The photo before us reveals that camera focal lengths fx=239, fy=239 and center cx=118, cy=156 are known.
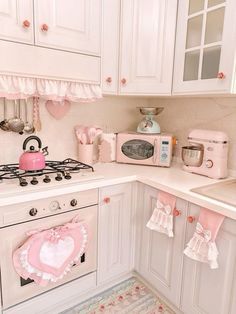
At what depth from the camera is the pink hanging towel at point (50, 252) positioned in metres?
1.18

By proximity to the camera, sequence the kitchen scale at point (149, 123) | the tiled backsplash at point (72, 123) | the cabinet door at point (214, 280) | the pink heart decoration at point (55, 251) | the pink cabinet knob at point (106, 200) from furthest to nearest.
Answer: the kitchen scale at point (149, 123) < the tiled backsplash at point (72, 123) < the pink cabinet knob at point (106, 200) < the pink heart decoration at point (55, 251) < the cabinet door at point (214, 280)

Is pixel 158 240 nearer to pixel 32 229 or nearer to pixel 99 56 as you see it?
pixel 32 229

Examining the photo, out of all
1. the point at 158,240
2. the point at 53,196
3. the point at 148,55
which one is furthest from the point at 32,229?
the point at 148,55

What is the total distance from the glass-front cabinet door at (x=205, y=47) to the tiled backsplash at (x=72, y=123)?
1.94 feet

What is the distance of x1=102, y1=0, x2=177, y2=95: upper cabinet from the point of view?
151 centimetres

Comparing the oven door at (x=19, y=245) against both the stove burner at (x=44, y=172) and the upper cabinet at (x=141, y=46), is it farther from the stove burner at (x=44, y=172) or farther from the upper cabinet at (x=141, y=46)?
the upper cabinet at (x=141, y=46)

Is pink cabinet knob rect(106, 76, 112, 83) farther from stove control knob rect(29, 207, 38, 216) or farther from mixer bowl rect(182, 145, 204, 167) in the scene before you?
stove control knob rect(29, 207, 38, 216)

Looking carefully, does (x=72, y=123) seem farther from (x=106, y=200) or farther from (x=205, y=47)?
(x=205, y=47)

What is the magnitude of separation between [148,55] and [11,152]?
3.60 feet

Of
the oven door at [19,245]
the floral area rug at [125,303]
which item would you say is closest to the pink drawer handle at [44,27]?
the oven door at [19,245]

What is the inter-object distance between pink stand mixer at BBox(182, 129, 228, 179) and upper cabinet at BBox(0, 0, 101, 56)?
0.86 metres

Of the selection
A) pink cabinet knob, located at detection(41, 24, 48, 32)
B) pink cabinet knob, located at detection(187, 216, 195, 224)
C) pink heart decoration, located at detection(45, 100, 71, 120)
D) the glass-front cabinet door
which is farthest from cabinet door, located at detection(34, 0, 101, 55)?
pink cabinet knob, located at detection(187, 216, 195, 224)

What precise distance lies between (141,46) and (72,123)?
28.3 inches

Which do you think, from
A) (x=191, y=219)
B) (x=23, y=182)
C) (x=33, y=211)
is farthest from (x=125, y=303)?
(x=23, y=182)
